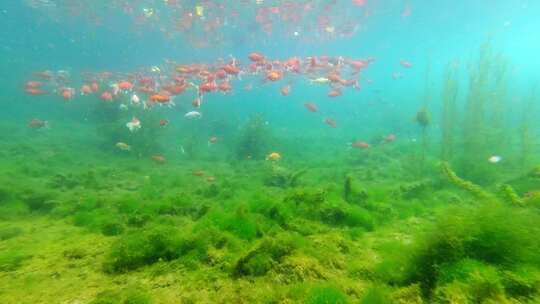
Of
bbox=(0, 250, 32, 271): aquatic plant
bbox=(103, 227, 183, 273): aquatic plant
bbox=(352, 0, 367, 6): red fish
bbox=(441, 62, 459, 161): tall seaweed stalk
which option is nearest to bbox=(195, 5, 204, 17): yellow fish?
bbox=(352, 0, 367, 6): red fish

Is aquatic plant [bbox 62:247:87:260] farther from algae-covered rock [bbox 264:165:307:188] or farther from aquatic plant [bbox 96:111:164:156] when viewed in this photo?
aquatic plant [bbox 96:111:164:156]

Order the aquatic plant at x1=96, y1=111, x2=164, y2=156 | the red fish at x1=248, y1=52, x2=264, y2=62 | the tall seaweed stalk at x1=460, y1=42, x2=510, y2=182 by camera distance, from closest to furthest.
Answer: the tall seaweed stalk at x1=460, y1=42, x2=510, y2=182
the red fish at x1=248, y1=52, x2=264, y2=62
the aquatic plant at x1=96, y1=111, x2=164, y2=156

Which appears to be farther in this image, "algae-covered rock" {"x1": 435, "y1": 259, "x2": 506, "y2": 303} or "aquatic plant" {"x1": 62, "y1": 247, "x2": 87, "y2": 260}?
"aquatic plant" {"x1": 62, "y1": 247, "x2": 87, "y2": 260}

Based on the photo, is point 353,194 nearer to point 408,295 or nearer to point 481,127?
point 408,295

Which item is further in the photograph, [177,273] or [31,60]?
[31,60]

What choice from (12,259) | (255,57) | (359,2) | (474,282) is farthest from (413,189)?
(359,2)

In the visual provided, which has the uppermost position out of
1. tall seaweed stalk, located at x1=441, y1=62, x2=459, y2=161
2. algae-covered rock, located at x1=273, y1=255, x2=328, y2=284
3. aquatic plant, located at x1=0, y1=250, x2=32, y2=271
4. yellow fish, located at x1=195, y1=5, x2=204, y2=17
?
yellow fish, located at x1=195, y1=5, x2=204, y2=17

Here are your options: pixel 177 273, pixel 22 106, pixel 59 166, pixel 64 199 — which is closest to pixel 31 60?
pixel 22 106

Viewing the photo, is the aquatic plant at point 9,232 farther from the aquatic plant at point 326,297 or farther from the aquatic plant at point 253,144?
the aquatic plant at point 253,144

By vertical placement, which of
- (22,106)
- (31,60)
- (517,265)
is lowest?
(517,265)

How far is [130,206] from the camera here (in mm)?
8039

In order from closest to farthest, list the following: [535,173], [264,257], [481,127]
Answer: [264,257] → [535,173] → [481,127]

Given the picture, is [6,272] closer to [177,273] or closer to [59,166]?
[177,273]

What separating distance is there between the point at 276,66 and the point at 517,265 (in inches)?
624
